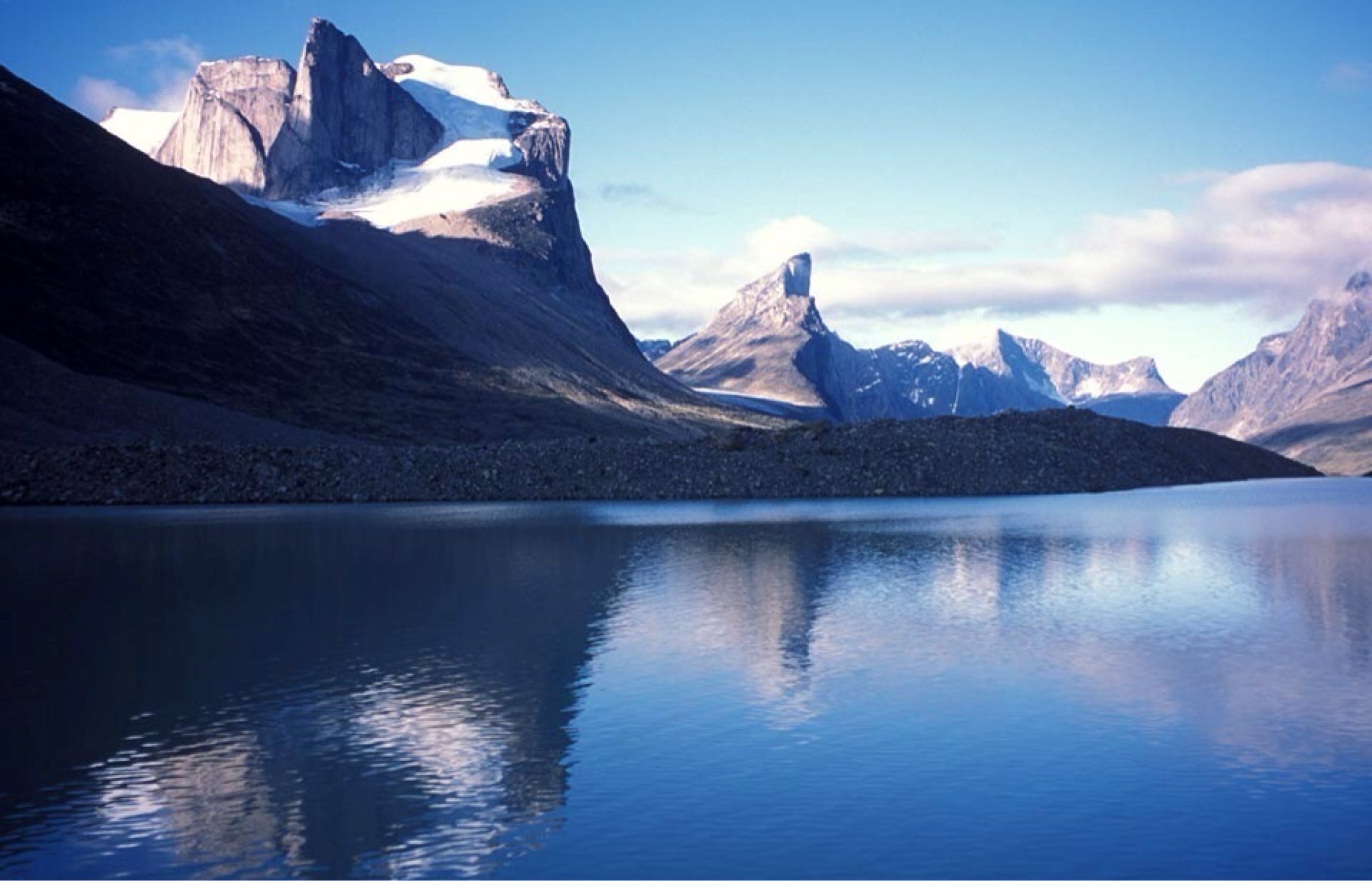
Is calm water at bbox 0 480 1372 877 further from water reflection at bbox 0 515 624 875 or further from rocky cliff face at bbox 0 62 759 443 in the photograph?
rocky cliff face at bbox 0 62 759 443

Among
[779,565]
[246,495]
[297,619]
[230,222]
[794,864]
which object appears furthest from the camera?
[230,222]

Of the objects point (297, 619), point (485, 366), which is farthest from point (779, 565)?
point (485, 366)

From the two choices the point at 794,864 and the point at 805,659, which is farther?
the point at 805,659

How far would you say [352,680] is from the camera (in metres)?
20.0

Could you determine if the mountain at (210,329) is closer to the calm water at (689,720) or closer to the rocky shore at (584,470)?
the rocky shore at (584,470)

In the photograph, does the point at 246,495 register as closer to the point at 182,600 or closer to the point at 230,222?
the point at 182,600

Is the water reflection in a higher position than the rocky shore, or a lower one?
lower

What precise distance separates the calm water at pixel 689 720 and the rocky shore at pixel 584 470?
117 ft

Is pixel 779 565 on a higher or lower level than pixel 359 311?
lower

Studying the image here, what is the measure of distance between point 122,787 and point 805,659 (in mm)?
11454

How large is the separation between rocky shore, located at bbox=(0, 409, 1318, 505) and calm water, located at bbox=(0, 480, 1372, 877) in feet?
117

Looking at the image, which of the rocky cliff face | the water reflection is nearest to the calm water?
the water reflection

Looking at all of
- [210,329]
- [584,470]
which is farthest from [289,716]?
[210,329]

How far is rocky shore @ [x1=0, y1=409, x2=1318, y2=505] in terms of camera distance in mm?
69375
